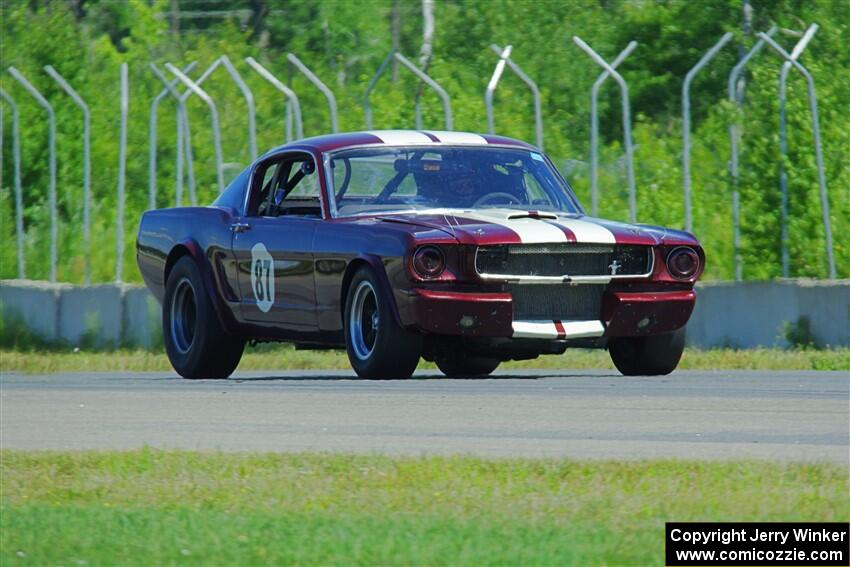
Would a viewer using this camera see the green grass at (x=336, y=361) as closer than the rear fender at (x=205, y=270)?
No

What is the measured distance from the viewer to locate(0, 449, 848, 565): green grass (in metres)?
6.71

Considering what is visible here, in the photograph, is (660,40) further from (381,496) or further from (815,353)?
(381,496)

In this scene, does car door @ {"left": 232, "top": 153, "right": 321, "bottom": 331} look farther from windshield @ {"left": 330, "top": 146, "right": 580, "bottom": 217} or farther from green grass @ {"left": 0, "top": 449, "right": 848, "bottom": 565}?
green grass @ {"left": 0, "top": 449, "right": 848, "bottom": 565}

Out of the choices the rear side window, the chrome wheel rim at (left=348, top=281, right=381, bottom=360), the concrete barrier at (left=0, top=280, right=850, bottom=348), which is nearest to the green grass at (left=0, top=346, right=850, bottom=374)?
the concrete barrier at (left=0, top=280, right=850, bottom=348)

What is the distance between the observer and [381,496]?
26.0 feet

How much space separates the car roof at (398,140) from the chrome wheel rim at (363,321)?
143 cm

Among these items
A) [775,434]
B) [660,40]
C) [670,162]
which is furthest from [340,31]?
[775,434]

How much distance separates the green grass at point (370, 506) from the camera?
6.71 metres

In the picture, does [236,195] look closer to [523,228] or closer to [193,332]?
[193,332]

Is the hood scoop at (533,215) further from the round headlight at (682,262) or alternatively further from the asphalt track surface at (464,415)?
the asphalt track surface at (464,415)

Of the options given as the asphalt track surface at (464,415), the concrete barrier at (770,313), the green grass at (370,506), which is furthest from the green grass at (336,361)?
the green grass at (370,506)

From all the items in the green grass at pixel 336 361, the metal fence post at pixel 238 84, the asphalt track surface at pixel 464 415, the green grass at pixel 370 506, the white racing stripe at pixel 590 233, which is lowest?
the green grass at pixel 336 361

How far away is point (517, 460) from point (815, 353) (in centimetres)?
834

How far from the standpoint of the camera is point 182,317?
1417 centimetres
